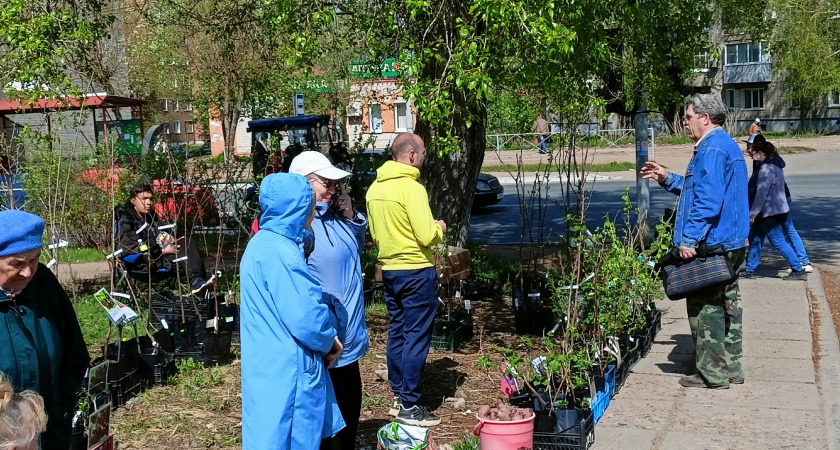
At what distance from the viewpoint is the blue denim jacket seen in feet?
18.3

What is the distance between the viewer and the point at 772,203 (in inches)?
387

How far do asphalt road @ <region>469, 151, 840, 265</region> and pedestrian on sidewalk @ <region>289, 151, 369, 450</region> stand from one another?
5.99 m

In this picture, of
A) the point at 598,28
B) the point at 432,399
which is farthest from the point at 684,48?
the point at 432,399

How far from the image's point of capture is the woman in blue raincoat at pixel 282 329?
3512 mm

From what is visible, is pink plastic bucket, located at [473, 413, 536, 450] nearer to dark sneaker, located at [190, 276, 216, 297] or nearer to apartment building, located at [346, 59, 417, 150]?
apartment building, located at [346, 59, 417, 150]

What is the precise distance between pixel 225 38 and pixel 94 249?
15.1ft

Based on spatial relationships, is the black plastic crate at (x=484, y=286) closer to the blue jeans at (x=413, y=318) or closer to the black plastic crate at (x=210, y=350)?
the black plastic crate at (x=210, y=350)

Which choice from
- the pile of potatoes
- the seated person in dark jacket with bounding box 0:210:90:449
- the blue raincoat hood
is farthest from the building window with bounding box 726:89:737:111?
the seated person in dark jacket with bounding box 0:210:90:449

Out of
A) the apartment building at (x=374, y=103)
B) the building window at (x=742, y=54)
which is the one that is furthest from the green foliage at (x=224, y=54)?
the building window at (x=742, y=54)

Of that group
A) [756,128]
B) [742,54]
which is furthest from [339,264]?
[742,54]

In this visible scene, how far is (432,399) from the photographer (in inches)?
240

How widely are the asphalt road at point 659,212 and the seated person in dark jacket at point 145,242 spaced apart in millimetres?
4179

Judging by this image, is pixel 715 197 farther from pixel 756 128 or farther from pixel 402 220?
pixel 756 128

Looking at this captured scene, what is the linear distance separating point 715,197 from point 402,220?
198 cm
